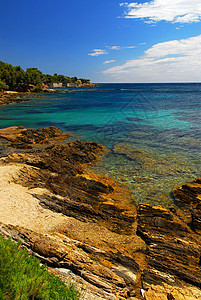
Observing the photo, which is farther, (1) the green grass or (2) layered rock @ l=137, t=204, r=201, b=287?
(2) layered rock @ l=137, t=204, r=201, b=287

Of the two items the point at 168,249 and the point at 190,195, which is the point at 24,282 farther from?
the point at 190,195

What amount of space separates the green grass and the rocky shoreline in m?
1.12

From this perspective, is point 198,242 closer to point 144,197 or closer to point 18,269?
point 144,197

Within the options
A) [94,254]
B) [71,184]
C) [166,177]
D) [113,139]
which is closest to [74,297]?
[94,254]

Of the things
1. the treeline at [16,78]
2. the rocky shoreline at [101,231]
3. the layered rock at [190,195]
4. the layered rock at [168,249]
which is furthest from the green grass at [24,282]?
the treeline at [16,78]

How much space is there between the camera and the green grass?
455 cm

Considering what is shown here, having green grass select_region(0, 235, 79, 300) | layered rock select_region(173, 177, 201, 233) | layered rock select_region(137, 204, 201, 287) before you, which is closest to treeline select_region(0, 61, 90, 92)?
layered rock select_region(173, 177, 201, 233)

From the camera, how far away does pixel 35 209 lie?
11812 mm

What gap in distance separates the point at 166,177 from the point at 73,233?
11.2 metres

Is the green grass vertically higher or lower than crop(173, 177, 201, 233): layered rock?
higher

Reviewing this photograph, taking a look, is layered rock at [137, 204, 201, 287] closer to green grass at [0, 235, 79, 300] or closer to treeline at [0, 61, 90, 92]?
green grass at [0, 235, 79, 300]

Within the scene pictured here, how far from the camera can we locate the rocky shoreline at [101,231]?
23.8 feet

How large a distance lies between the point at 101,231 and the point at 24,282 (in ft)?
21.7

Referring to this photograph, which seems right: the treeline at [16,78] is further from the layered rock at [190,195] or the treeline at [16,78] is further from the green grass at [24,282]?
the green grass at [24,282]
